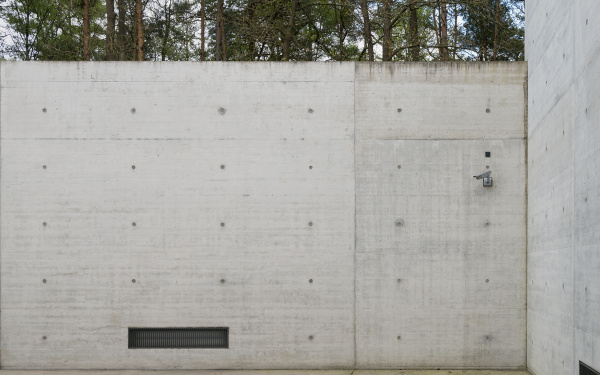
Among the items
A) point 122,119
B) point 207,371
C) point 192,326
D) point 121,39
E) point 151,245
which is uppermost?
point 121,39

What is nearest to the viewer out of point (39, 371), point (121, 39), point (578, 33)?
point (578, 33)

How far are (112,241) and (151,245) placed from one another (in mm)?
424

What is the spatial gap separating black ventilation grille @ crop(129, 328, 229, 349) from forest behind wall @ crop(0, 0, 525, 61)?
612cm

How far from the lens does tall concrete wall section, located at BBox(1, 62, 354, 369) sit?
782 centimetres

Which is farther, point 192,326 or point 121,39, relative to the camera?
point 121,39

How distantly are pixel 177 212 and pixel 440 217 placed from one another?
9.36 feet

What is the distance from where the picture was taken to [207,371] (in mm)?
7750

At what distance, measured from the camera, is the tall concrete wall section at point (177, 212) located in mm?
7820

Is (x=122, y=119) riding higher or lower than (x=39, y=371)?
higher

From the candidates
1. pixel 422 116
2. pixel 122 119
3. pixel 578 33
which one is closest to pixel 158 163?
pixel 122 119

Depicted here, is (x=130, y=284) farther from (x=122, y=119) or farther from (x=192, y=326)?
(x=122, y=119)

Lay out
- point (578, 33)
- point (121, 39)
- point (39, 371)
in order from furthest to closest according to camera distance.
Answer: point (121, 39) → point (39, 371) → point (578, 33)

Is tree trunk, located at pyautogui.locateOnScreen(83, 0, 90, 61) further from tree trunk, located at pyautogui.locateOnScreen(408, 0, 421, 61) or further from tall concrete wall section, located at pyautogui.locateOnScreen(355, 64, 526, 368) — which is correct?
tall concrete wall section, located at pyautogui.locateOnScreen(355, 64, 526, 368)

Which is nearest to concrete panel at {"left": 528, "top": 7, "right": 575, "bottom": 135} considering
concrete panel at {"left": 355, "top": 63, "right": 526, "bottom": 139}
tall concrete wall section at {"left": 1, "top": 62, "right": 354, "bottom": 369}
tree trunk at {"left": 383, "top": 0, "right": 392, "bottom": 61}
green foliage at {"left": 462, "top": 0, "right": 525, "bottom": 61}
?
concrete panel at {"left": 355, "top": 63, "right": 526, "bottom": 139}
